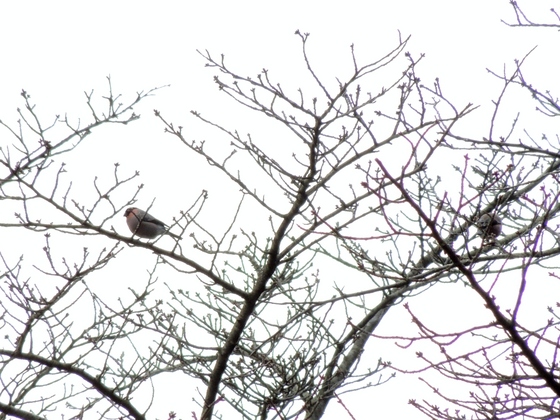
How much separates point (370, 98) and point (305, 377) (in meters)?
2.44

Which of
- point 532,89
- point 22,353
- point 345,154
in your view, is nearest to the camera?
point 22,353

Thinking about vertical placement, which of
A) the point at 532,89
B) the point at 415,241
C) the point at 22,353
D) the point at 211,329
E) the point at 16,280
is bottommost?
the point at 22,353

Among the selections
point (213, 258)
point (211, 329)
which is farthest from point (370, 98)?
point (211, 329)

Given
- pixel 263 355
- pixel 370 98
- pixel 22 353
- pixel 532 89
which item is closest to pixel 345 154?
pixel 370 98

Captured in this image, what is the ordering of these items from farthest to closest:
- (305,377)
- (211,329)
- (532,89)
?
1. (211,329)
2. (305,377)
3. (532,89)

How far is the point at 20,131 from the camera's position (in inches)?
185

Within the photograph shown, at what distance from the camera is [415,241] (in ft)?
19.5

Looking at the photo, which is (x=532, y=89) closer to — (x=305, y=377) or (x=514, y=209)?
(x=514, y=209)

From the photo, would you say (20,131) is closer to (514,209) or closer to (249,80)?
(249,80)

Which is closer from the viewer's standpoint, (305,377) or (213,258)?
(213,258)

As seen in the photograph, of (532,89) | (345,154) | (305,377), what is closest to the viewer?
(345,154)

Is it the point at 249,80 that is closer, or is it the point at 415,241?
the point at 249,80

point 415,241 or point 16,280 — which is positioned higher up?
point 415,241

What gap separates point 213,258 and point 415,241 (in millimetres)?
1943
